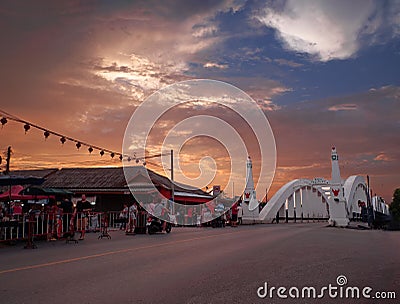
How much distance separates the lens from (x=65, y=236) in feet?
66.1

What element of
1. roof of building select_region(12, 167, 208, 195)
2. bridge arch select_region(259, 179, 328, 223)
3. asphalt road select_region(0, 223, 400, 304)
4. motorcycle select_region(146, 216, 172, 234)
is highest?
roof of building select_region(12, 167, 208, 195)

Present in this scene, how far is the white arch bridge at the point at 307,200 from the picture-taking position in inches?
2167

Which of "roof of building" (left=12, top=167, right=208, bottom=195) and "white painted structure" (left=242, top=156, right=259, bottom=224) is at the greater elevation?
"roof of building" (left=12, top=167, right=208, bottom=195)

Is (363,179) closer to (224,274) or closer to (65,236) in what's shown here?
(65,236)

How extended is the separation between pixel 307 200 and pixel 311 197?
2.03 metres

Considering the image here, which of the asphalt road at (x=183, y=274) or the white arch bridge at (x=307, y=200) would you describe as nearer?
the asphalt road at (x=183, y=274)

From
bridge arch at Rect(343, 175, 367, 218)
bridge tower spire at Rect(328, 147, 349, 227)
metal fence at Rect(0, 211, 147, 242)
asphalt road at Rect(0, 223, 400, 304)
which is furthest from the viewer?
bridge arch at Rect(343, 175, 367, 218)

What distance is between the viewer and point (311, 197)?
68188 mm

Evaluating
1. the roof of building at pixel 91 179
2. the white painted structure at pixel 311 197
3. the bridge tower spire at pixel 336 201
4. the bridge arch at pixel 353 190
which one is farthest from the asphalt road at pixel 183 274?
the bridge arch at pixel 353 190

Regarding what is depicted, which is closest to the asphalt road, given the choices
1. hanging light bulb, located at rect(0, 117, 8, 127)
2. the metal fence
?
the metal fence

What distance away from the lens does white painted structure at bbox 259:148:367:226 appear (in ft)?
149

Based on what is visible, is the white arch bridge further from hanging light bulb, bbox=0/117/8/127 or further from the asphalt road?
the asphalt road

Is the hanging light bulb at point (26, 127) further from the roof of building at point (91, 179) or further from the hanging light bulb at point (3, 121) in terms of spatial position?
the roof of building at point (91, 179)

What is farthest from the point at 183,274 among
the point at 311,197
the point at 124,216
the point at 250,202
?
the point at 311,197
